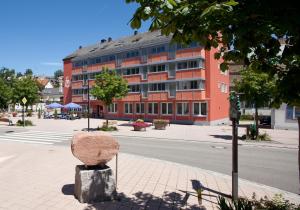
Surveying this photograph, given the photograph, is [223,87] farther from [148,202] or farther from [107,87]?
[148,202]

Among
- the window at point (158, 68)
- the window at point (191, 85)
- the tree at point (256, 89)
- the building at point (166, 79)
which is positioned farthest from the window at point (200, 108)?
the tree at point (256, 89)

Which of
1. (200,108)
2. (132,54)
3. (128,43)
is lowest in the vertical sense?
(200,108)

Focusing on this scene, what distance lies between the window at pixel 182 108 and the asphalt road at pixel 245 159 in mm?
18962

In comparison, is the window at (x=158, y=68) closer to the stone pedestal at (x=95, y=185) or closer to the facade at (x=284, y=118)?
the facade at (x=284, y=118)

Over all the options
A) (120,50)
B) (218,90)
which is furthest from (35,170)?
(120,50)

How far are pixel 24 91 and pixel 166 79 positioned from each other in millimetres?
18152

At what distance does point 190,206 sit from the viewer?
7367mm

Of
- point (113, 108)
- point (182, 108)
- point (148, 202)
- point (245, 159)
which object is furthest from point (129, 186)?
point (113, 108)

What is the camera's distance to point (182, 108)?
39969mm

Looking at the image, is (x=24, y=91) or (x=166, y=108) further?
(x=166, y=108)

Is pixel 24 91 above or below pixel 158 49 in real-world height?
below

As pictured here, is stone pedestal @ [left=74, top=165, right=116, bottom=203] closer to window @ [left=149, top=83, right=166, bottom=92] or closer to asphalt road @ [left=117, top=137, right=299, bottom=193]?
asphalt road @ [left=117, top=137, right=299, bottom=193]

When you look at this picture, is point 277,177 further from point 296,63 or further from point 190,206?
point 296,63

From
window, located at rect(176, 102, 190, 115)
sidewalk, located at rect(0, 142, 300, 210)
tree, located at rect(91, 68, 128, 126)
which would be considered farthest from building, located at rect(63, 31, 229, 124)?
sidewalk, located at rect(0, 142, 300, 210)
